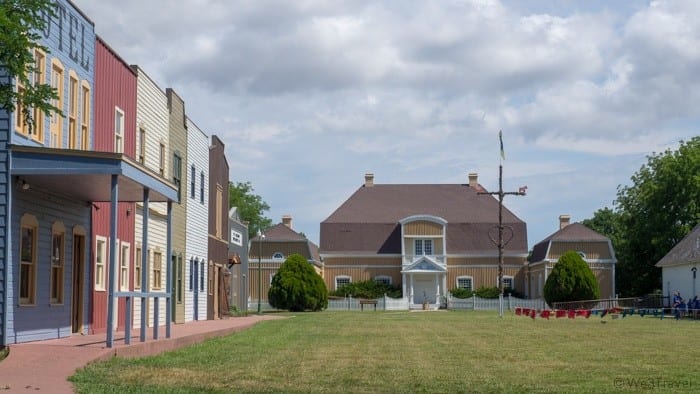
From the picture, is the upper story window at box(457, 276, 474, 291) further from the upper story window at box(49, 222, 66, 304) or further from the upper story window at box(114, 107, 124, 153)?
the upper story window at box(49, 222, 66, 304)

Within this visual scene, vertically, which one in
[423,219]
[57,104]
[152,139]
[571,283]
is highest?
[423,219]

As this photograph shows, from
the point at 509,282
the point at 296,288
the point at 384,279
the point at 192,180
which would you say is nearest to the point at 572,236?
the point at 509,282

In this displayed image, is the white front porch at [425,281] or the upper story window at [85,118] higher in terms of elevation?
the upper story window at [85,118]

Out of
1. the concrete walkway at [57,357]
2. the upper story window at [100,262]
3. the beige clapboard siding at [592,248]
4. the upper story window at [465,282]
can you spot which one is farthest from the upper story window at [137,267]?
the upper story window at [465,282]

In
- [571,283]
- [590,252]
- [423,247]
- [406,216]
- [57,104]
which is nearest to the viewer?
[57,104]

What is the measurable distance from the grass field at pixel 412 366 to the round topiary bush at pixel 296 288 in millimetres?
30418

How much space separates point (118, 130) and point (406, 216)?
55.4m

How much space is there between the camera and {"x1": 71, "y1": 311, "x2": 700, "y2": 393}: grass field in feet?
43.5

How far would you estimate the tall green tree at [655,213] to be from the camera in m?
68.3

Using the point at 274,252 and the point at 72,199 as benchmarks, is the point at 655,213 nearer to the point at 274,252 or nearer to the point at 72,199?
the point at 274,252

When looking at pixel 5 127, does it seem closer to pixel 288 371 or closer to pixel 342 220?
pixel 288 371

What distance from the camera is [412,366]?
1645cm

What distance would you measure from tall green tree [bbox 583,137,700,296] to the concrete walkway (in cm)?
5371

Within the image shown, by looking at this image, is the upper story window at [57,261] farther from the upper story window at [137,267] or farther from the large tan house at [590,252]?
the large tan house at [590,252]
